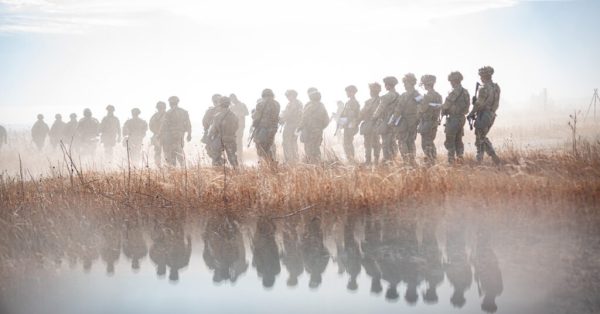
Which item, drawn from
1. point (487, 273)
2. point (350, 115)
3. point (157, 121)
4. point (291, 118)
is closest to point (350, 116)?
point (350, 115)

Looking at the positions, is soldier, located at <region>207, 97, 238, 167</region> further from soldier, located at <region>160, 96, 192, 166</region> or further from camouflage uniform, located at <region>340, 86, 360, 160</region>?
camouflage uniform, located at <region>340, 86, 360, 160</region>

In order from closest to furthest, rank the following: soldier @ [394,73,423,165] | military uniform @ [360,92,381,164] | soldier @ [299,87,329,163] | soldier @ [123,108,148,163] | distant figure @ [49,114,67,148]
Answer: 1. soldier @ [394,73,423,165]
2. military uniform @ [360,92,381,164]
3. soldier @ [299,87,329,163]
4. soldier @ [123,108,148,163]
5. distant figure @ [49,114,67,148]

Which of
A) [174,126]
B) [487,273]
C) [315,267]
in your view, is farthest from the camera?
[174,126]

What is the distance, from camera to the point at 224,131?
37.3ft

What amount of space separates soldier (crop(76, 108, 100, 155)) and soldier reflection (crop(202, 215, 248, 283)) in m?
13.5

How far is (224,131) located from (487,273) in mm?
7867

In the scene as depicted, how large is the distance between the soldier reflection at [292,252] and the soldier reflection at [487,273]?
1772 millimetres

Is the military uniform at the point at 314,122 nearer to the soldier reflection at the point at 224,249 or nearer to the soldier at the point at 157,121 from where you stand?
the soldier at the point at 157,121

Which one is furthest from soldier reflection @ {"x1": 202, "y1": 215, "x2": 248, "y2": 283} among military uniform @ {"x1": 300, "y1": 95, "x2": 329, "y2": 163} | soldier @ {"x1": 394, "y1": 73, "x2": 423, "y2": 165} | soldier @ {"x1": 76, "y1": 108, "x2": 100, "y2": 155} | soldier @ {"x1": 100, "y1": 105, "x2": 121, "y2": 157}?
soldier @ {"x1": 76, "y1": 108, "x2": 100, "y2": 155}

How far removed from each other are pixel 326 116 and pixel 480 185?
6.43 m

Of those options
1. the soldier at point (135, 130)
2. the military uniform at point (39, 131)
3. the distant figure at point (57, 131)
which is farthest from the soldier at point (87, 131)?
the military uniform at point (39, 131)

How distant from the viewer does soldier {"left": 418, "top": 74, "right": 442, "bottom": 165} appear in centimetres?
1075

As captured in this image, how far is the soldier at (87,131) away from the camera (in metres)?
18.0

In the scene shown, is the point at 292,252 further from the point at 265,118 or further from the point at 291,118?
the point at 291,118
